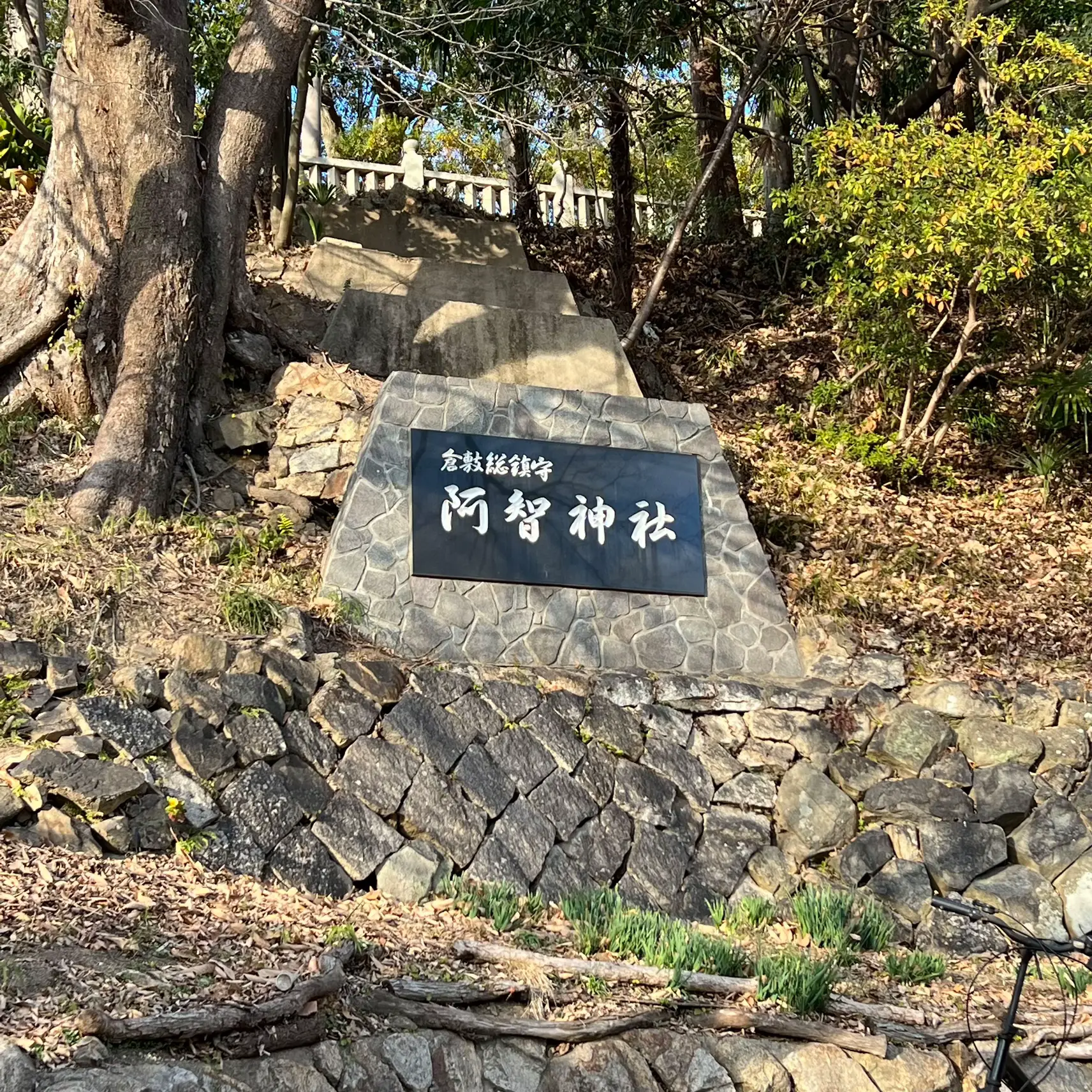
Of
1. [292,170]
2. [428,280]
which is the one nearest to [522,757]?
[428,280]

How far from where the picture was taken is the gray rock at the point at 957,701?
860 cm

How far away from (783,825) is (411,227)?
8.69 meters

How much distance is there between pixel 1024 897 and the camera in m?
7.65

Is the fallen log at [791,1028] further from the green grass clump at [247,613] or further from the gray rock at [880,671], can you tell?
the green grass clump at [247,613]

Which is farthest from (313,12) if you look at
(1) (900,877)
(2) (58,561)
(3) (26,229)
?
(1) (900,877)

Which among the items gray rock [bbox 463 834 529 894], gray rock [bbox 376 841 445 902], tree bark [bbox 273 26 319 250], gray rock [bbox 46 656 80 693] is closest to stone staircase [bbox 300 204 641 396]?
tree bark [bbox 273 26 319 250]

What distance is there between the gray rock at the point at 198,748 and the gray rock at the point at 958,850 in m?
4.17

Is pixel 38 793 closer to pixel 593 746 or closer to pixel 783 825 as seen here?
pixel 593 746

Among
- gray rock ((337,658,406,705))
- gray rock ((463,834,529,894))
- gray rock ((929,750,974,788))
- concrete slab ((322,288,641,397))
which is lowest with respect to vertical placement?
gray rock ((463,834,529,894))

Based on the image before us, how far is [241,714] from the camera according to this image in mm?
7023

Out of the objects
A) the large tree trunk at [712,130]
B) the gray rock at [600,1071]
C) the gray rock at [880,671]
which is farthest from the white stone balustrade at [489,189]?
the gray rock at [600,1071]

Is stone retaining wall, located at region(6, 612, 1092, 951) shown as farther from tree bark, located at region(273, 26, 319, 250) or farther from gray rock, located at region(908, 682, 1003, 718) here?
tree bark, located at region(273, 26, 319, 250)

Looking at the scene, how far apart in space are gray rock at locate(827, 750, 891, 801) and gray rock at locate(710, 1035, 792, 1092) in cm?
281

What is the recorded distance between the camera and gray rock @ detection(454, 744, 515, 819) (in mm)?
7328
